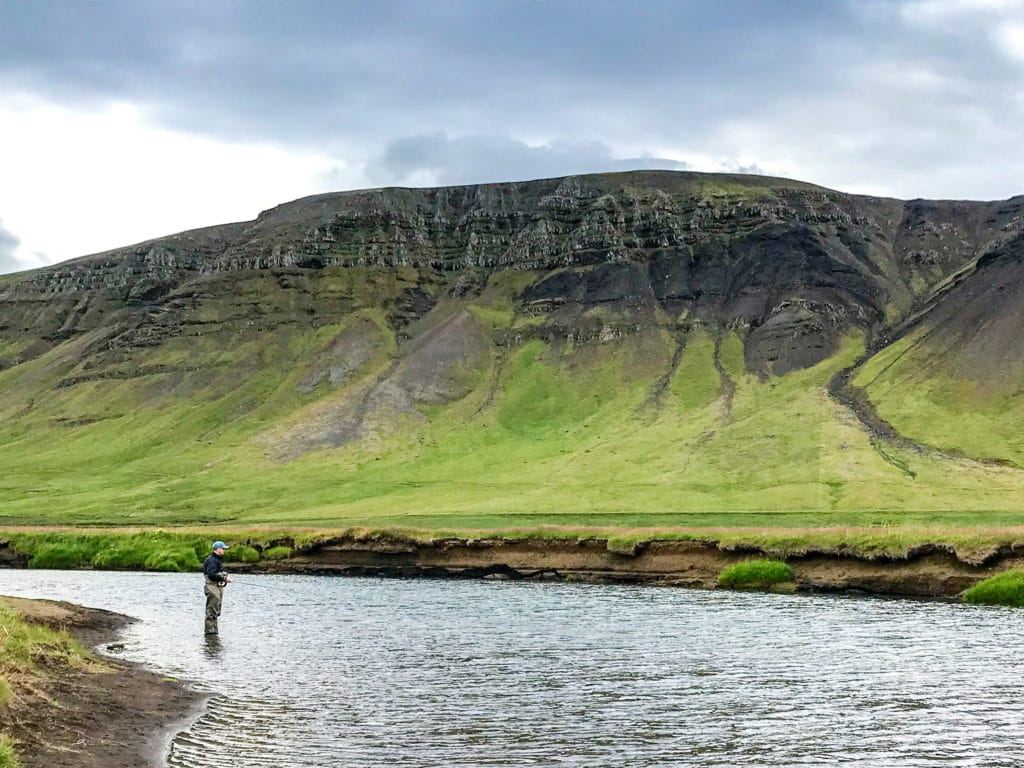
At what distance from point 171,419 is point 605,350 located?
79.8 meters

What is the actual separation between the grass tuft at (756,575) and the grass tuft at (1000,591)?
34.7 feet

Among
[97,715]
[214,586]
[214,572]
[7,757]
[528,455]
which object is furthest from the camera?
[528,455]

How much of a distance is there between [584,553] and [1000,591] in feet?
90.1

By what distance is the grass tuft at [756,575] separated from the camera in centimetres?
5591

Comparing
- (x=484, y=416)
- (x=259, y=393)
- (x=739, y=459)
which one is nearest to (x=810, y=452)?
(x=739, y=459)

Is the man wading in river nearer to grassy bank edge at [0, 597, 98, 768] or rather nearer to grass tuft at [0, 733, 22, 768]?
grassy bank edge at [0, 597, 98, 768]

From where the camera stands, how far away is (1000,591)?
150ft

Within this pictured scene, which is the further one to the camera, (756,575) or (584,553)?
(584,553)

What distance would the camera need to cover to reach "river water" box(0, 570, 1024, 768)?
19938 millimetres

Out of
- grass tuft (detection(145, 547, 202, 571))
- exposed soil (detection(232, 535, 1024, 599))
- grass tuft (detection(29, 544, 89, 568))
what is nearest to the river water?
exposed soil (detection(232, 535, 1024, 599))

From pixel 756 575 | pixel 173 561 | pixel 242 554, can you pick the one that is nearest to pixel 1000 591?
pixel 756 575

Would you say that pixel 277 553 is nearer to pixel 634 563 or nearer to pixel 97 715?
pixel 634 563

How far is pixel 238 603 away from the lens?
171 feet

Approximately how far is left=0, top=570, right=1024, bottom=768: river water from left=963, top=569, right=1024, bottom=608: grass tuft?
120 inches
